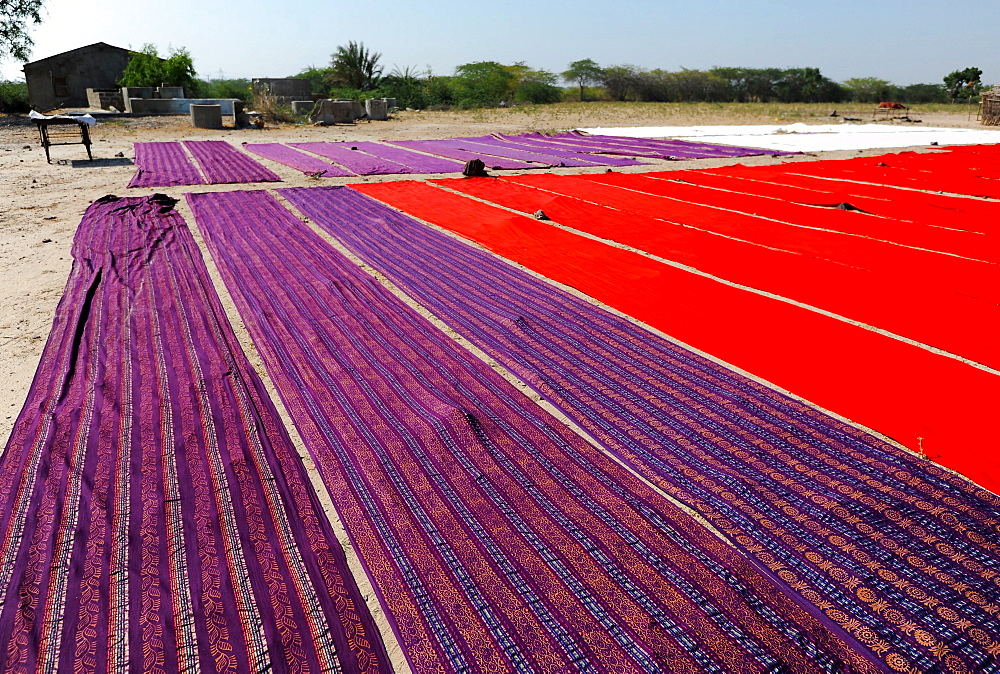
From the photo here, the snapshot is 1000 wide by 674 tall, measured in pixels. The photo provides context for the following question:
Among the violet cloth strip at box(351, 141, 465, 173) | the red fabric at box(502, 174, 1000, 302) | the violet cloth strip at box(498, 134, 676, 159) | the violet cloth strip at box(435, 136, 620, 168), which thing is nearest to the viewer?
the red fabric at box(502, 174, 1000, 302)

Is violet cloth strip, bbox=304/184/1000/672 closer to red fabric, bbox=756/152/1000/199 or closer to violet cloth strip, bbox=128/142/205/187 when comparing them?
red fabric, bbox=756/152/1000/199

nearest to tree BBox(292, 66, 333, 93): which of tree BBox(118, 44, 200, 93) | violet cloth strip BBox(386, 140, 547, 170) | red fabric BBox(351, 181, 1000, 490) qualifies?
tree BBox(118, 44, 200, 93)

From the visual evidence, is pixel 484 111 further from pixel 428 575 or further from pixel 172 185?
pixel 428 575

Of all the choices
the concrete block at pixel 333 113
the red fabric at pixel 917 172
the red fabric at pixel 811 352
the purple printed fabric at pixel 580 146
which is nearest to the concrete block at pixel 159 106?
the concrete block at pixel 333 113

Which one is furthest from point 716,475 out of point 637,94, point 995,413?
point 637,94

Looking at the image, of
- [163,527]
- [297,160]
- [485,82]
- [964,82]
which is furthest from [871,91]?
[163,527]
